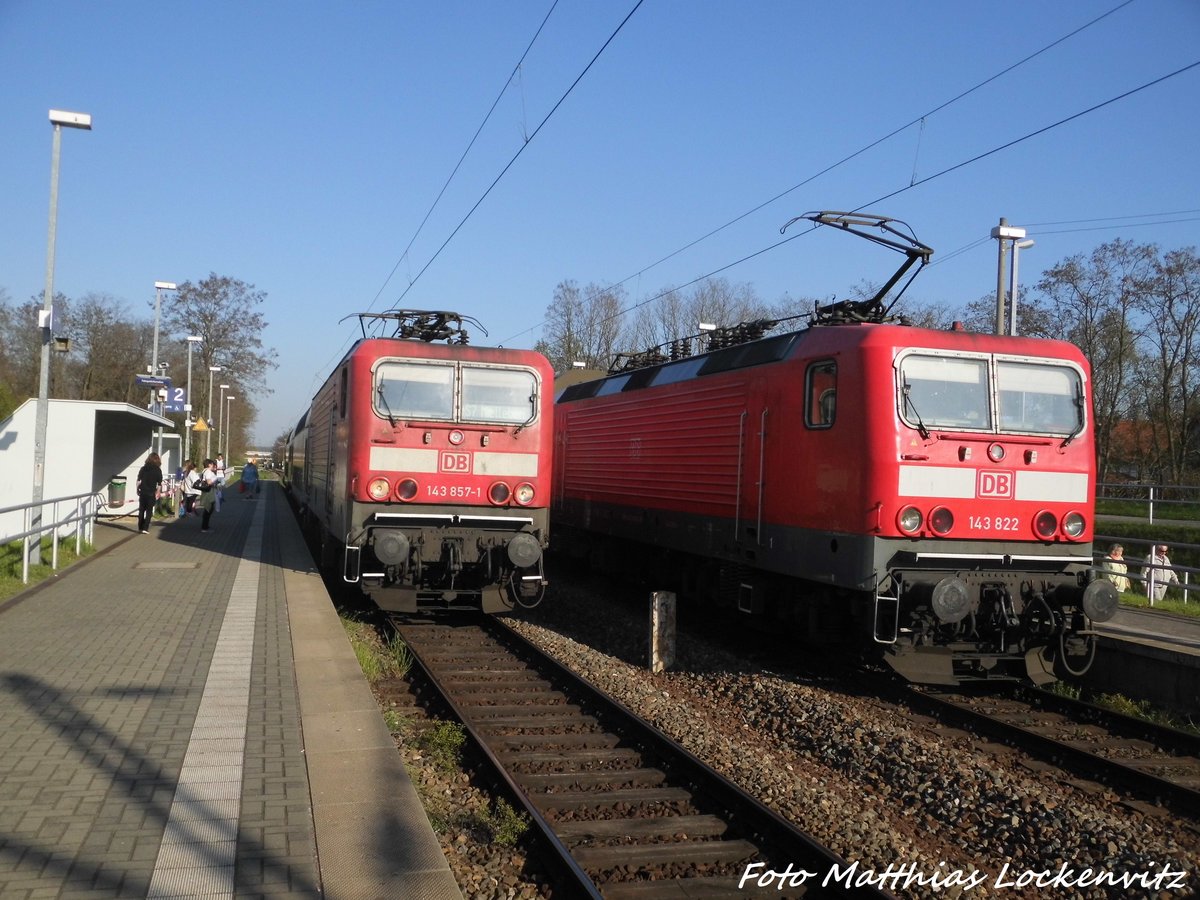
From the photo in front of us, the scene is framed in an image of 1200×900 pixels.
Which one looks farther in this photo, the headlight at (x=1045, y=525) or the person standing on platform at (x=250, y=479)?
the person standing on platform at (x=250, y=479)

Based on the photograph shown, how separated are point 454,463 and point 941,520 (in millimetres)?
5257

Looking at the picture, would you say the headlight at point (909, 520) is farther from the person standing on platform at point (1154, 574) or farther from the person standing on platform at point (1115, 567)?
the person standing on platform at point (1115, 567)

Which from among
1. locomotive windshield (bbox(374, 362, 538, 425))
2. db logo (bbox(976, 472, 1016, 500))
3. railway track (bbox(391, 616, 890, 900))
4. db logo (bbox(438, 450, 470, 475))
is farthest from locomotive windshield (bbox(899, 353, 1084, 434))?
db logo (bbox(438, 450, 470, 475))

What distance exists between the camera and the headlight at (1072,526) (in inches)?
353

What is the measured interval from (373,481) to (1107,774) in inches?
293

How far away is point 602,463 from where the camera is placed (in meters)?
15.8

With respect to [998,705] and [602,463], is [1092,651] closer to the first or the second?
[998,705]

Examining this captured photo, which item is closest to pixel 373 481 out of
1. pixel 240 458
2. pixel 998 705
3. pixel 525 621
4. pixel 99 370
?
pixel 525 621

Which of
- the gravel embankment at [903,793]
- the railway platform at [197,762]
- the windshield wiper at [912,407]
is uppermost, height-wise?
the windshield wiper at [912,407]

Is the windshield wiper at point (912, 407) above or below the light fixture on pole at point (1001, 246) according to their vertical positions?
below

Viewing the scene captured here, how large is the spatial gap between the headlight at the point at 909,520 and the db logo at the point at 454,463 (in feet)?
16.1

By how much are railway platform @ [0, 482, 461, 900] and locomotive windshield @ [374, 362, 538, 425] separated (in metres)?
2.44

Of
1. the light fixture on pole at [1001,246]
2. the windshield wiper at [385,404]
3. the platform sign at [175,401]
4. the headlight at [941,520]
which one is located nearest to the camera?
the headlight at [941,520]

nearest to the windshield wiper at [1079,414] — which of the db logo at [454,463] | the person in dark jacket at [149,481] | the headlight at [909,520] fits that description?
the headlight at [909,520]
